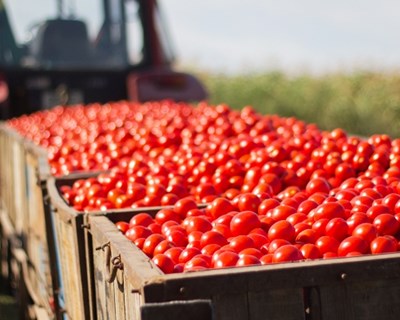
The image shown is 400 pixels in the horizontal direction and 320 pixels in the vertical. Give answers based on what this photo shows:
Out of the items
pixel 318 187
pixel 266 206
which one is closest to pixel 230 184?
pixel 318 187

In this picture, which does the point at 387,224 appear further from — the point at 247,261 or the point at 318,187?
the point at 318,187

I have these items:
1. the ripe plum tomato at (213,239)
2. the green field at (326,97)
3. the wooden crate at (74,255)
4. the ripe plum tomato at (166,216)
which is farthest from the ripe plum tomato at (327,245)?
the green field at (326,97)

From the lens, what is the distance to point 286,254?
2.82 meters

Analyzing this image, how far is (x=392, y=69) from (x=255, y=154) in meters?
20.8

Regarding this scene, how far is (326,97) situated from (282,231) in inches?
813

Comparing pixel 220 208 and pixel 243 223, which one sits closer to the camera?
pixel 243 223

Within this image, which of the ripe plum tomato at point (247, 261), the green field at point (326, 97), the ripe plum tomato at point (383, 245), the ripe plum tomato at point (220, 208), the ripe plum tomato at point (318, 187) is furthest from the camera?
the green field at point (326, 97)

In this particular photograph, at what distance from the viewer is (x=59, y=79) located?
10609 millimetres

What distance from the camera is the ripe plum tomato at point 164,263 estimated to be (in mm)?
2933

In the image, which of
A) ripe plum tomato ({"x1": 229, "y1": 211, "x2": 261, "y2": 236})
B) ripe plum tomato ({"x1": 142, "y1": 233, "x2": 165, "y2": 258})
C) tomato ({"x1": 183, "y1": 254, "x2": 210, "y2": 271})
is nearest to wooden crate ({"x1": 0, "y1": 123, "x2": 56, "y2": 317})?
ripe plum tomato ({"x1": 142, "y1": 233, "x2": 165, "y2": 258})

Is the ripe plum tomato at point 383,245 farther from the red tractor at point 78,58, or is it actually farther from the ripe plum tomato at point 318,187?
the red tractor at point 78,58

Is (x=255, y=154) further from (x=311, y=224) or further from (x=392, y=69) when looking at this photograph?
(x=392, y=69)

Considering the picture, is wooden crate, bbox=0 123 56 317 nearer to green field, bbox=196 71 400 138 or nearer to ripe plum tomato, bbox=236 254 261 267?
ripe plum tomato, bbox=236 254 261 267

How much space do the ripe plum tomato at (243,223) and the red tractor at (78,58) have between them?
701 centimetres
